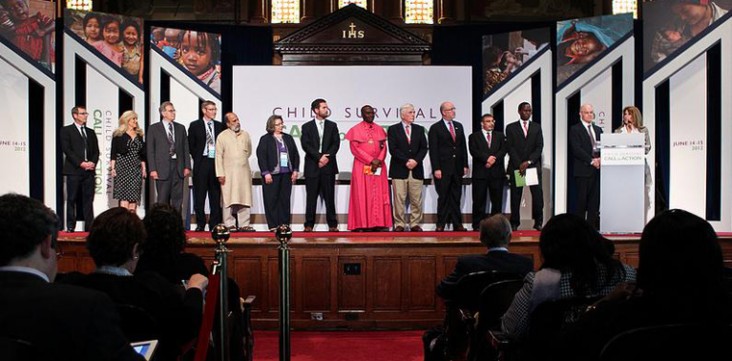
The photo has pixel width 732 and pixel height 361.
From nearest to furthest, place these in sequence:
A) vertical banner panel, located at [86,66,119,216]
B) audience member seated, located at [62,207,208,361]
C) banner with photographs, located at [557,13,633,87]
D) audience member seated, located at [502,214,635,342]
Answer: audience member seated, located at [62,207,208,361], audience member seated, located at [502,214,635,342], vertical banner panel, located at [86,66,119,216], banner with photographs, located at [557,13,633,87]

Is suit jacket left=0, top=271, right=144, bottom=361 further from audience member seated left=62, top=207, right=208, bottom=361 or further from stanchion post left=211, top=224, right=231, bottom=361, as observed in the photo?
stanchion post left=211, top=224, right=231, bottom=361

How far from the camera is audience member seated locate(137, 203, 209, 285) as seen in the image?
341 centimetres

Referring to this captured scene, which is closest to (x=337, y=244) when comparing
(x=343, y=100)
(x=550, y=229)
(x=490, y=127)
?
(x=550, y=229)

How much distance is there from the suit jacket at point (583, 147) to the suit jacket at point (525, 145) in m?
0.45

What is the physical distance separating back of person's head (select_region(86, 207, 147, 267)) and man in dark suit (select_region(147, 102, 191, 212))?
271 inches

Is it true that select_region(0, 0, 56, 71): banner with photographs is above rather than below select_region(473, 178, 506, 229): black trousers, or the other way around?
above

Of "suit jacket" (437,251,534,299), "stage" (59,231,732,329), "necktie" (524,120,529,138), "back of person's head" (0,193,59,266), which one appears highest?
"necktie" (524,120,529,138)

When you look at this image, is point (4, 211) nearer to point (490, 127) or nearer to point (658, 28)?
point (490, 127)

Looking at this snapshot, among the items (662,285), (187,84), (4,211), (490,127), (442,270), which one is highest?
(187,84)

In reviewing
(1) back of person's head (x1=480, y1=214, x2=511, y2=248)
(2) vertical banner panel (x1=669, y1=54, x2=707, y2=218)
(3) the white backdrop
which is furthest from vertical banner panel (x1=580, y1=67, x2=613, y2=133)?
(1) back of person's head (x1=480, y1=214, x2=511, y2=248)

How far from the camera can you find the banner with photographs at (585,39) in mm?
10703

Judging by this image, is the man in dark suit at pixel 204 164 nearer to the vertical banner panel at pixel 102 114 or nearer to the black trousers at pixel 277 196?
the black trousers at pixel 277 196

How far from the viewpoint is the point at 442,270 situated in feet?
20.8

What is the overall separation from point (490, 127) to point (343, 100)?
103 inches
